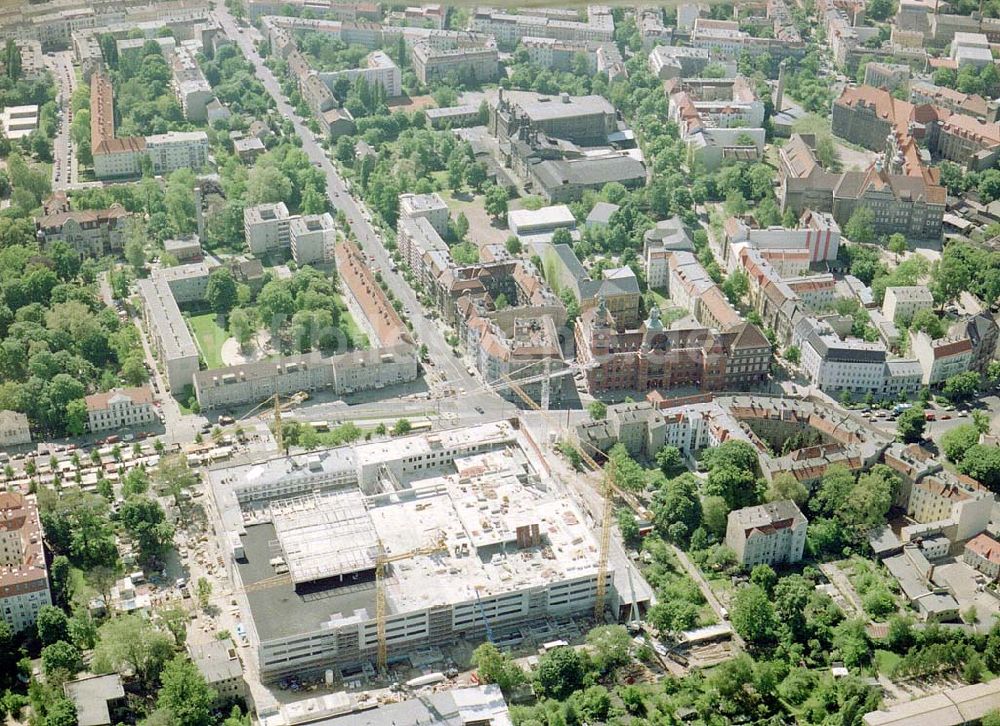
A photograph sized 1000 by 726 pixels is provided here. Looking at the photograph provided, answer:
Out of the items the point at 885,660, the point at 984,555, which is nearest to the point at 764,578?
the point at 885,660

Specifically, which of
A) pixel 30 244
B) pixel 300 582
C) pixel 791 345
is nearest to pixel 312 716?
pixel 300 582

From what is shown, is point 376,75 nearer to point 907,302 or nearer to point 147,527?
point 907,302

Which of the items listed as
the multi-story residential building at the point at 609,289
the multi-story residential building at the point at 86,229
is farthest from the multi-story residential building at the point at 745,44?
Result: the multi-story residential building at the point at 86,229

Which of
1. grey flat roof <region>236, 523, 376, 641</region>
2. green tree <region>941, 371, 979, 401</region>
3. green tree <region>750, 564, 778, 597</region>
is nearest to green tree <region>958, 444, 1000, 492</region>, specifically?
green tree <region>941, 371, 979, 401</region>

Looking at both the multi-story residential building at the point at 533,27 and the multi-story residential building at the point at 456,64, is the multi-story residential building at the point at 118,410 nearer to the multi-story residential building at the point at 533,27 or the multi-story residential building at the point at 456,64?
the multi-story residential building at the point at 456,64

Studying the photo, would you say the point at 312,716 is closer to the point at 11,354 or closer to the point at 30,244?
the point at 11,354

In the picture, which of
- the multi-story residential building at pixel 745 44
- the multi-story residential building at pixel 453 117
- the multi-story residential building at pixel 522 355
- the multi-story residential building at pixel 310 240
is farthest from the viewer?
the multi-story residential building at pixel 745 44
